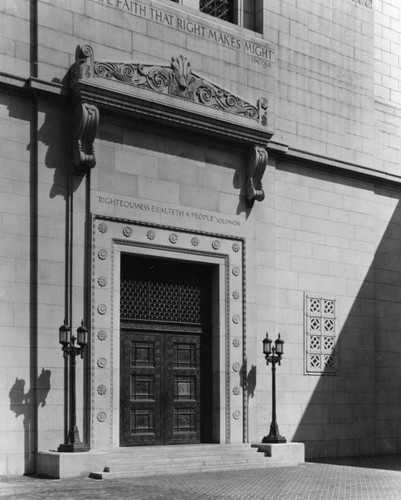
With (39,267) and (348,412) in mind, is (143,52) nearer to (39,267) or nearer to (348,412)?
(39,267)

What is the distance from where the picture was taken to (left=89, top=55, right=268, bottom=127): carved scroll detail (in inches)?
689

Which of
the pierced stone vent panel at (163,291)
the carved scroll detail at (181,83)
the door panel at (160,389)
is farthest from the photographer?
the pierced stone vent panel at (163,291)

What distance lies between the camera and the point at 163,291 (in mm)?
18594

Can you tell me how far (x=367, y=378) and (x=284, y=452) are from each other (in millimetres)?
4416

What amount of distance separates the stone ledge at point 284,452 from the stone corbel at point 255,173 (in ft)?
17.5

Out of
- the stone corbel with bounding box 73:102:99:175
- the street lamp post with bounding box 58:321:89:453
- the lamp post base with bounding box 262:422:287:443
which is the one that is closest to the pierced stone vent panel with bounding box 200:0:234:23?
the stone corbel with bounding box 73:102:99:175

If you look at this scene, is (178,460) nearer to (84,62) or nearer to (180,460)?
(180,460)

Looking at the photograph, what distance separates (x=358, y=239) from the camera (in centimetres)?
2205

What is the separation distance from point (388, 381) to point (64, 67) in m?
11.4

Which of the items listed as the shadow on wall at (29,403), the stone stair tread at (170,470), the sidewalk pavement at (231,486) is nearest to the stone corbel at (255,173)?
the stone stair tread at (170,470)

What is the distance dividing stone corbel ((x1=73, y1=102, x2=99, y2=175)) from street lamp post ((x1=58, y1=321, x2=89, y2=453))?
3.20 meters

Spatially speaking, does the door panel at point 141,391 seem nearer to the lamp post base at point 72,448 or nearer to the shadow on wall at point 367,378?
the lamp post base at point 72,448

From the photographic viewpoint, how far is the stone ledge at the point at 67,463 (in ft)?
49.6

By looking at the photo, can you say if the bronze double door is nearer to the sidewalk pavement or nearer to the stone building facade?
the stone building facade
